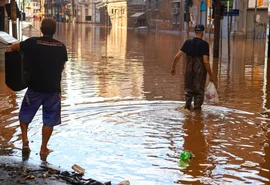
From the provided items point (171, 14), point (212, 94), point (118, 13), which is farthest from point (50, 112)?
point (118, 13)

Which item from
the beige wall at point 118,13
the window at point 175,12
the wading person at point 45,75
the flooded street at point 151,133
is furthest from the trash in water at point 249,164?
the beige wall at point 118,13

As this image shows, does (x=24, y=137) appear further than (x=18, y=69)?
Yes

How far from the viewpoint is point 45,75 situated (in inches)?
243

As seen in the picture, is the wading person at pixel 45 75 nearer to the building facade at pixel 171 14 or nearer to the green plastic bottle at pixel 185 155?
the green plastic bottle at pixel 185 155

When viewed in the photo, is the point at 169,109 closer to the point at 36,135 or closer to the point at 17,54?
the point at 36,135

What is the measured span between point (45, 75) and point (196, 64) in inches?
150

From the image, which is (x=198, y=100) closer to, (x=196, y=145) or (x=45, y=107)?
(x=196, y=145)

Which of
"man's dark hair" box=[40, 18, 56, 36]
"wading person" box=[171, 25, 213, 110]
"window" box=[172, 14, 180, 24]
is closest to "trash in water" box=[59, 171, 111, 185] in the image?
"man's dark hair" box=[40, 18, 56, 36]

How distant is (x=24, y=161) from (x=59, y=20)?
132 meters

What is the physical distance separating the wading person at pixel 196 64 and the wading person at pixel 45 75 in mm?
3466

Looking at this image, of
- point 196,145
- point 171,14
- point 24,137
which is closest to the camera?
point 24,137

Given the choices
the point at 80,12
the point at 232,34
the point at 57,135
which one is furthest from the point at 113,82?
the point at 80,12

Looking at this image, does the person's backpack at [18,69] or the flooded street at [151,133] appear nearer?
the flooded street at [151,133]

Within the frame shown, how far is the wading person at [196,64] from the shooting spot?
30.0 ft
